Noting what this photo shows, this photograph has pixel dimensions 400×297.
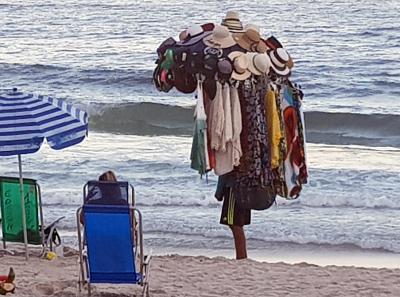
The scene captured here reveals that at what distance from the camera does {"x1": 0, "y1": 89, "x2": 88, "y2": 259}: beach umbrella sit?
21.1 ft

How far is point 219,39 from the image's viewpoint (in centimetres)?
693

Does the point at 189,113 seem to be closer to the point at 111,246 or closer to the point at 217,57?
the point at 217,57

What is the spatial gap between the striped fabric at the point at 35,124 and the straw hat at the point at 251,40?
1334mm

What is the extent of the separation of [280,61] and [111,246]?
2055 millimetres

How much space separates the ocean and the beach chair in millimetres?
1284

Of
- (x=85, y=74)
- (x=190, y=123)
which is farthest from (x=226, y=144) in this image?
(x=85, y=74)

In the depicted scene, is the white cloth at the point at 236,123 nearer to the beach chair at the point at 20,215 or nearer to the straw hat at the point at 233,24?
the straw hat at the point at 233,24

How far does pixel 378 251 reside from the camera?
29.4ft

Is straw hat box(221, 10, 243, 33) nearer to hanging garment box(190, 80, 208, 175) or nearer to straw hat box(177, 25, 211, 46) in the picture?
straw hat box(177, 25, 211, 46)

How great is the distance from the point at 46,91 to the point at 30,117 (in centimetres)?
1605

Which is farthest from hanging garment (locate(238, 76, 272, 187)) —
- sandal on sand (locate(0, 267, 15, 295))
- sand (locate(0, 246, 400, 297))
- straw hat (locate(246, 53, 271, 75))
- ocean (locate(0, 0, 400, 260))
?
ocean (locate(0, 0, 400, 260))

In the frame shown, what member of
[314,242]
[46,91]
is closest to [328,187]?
[314,242]

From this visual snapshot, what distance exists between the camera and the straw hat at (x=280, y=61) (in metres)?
7.00

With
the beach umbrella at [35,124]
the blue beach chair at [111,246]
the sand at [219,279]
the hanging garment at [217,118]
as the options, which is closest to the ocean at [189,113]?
the sand at [219,279]
